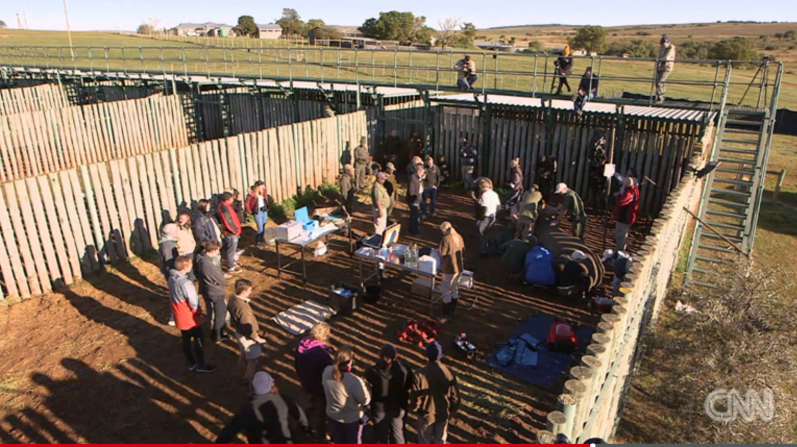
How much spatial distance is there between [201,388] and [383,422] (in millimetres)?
3002

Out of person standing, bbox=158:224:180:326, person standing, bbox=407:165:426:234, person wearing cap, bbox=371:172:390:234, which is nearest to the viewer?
person standing, bbox=158:224:180:326

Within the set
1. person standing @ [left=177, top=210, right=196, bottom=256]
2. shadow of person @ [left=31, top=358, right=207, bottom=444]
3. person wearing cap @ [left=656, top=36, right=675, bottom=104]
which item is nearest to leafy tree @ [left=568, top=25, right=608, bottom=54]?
person wearing cap @ [left=656, top=36, right=675, bottom=104]

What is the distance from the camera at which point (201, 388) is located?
7.16m

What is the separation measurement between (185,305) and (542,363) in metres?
5.15

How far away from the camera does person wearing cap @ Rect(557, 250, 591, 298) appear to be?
9234mm

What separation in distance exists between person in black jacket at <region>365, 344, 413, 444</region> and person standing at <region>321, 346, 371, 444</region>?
0.19 m

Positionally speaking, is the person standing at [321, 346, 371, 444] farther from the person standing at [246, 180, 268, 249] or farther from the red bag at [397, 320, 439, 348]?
the person standing at [246, 180, 268, 249]

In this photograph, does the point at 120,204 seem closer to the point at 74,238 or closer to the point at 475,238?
the point at 74,238

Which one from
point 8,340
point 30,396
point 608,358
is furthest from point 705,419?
point 8,340

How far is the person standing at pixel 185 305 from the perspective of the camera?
22.2 feet

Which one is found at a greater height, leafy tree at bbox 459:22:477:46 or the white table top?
leafy tree at bbox 459:22:477:46

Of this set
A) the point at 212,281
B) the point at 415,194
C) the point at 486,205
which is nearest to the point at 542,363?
the point at 486,205

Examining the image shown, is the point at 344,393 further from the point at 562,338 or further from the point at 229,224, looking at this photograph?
the point at 229,224

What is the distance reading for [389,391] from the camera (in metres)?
5.43
